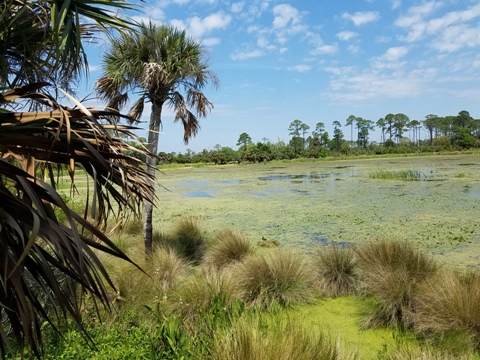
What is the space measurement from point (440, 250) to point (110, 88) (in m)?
7.46

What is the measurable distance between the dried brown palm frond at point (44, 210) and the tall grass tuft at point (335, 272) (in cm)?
374

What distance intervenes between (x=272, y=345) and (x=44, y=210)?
1834 millimetres

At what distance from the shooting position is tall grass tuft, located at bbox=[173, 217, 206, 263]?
705 centimetres

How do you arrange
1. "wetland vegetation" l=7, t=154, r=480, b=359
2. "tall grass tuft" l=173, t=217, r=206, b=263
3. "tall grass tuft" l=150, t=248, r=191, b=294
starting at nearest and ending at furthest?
1. "wetland vegetation" l=7, t=154, r=480, b=359
2. "tall grass tuft" l=150, t=248, r=191, b=294
3. "tall grass tuft" l=173, t=217, r=206, b=263

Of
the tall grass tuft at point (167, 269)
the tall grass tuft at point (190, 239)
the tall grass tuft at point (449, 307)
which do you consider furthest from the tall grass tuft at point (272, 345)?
the tall grass tuft at point (190, 239)

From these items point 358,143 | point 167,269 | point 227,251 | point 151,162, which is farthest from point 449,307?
point 358,143

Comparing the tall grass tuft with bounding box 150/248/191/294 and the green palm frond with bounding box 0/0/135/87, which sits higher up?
the green palm frond with bounding box 0/0/135/87

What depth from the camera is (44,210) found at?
1.39m

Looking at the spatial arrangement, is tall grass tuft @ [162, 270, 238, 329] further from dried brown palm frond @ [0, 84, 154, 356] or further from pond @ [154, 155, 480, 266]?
pond @ [154, 155, 480, 266]

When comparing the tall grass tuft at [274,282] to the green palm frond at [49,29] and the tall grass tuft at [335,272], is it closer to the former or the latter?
the tall grass tuft at [335,272]

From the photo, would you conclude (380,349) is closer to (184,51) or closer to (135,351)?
(135,351)

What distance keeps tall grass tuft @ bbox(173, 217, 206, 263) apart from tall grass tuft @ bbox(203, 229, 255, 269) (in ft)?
1.59

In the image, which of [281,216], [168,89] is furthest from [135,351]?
[281,216]

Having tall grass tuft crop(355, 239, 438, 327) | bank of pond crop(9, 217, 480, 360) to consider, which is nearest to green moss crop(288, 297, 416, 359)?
bank of pond crop(9, 217, 480, 360)
